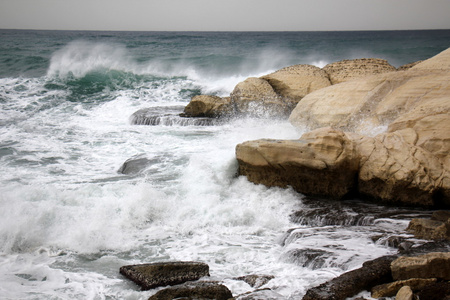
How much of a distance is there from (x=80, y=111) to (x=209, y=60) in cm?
1312

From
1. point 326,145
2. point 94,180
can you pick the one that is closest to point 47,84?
point 94,180

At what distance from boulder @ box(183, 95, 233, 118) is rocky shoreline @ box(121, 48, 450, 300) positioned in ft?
9.61

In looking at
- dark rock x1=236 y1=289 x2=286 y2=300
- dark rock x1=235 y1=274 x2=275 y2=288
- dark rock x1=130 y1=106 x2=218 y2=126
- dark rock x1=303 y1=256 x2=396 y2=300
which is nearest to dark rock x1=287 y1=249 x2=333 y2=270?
dark rock x1=235 y1=274 x2=275 y2=288

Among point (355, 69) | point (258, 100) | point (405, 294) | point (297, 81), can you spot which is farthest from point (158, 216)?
point (355, 69)

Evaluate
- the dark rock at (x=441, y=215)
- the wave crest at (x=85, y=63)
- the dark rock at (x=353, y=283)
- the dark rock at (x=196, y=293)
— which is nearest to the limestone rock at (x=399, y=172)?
the dark rock at (x=441, y=215)

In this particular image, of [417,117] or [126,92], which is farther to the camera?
[126,92]

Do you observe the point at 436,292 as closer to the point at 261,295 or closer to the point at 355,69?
the point at 261,295

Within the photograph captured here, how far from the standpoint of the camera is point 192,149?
895cm

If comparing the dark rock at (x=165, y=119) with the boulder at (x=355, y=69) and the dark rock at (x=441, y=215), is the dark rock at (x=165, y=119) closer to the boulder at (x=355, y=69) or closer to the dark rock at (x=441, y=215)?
the boulder at (x=355, y=69)

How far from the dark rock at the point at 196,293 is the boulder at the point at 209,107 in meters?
8.14

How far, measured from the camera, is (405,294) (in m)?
3.25

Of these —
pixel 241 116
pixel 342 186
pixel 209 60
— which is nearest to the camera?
pixel 342 186

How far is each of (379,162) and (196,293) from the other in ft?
11.3

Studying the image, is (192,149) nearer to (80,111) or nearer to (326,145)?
(326,145)
